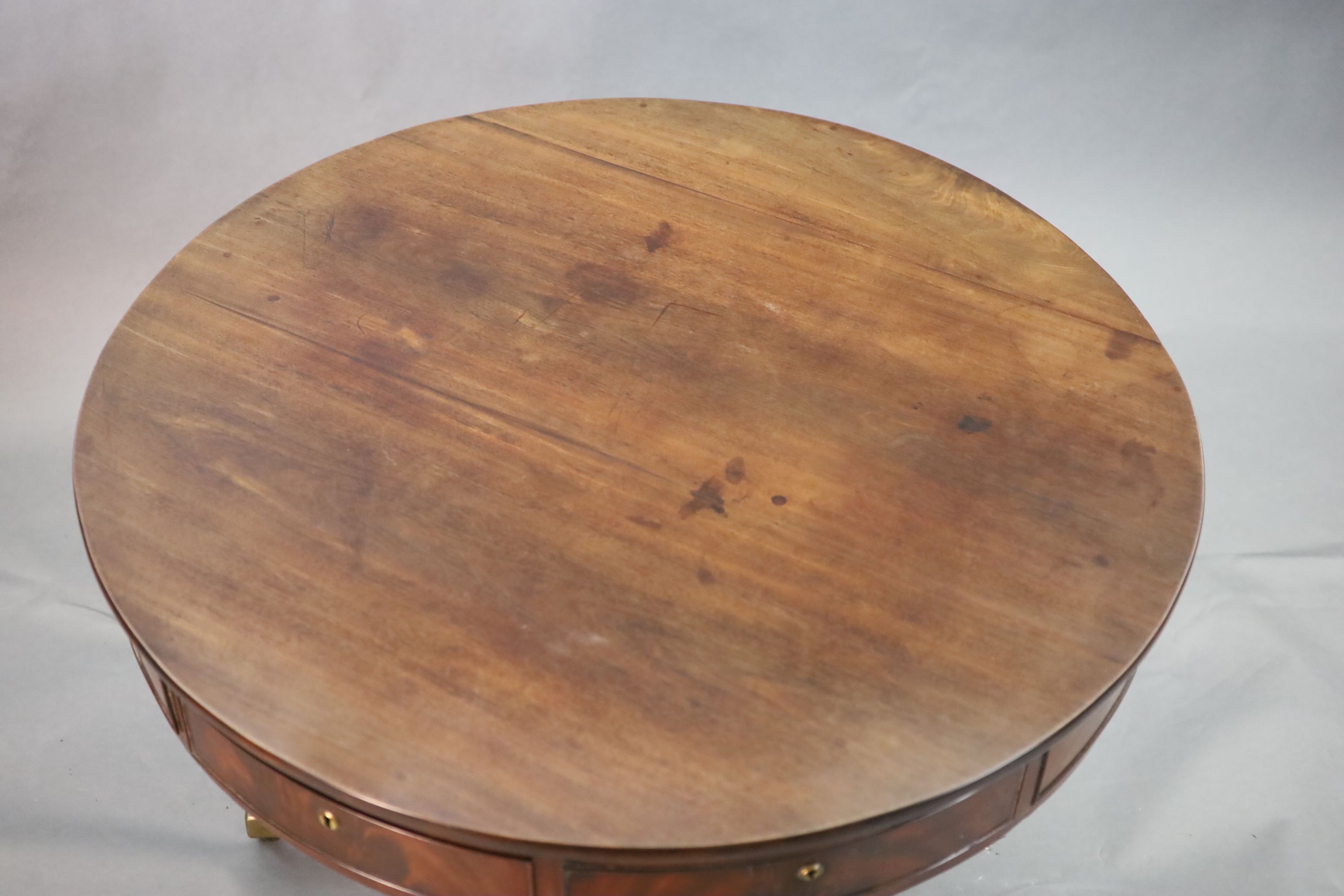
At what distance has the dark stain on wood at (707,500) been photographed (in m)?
1.29

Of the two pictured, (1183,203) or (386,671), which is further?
(1183,203)

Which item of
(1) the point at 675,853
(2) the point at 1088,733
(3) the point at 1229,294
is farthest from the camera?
(3) the point at 1229,294

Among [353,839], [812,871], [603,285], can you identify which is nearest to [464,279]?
[603,285]

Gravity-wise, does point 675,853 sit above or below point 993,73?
below

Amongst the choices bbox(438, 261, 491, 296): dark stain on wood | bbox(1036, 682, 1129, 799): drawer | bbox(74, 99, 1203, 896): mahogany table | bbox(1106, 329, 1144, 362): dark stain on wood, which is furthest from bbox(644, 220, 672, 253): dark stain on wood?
bbox(1036, 682, 1129, 799): drawer

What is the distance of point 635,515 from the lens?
1282 mm

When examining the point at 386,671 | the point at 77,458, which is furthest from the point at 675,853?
the point at 77,458

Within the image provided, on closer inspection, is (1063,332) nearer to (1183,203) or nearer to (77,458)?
(77,458)

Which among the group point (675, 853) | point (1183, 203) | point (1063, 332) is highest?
point (1183, 203)

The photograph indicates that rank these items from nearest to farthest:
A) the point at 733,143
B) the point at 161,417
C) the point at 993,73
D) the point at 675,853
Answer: the point at 675,853
the point at 161,417
the point at 733,143
the point at 993,73

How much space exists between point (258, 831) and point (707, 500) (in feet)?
2.70

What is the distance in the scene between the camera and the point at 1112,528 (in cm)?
129

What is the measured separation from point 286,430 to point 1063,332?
2.68 ft

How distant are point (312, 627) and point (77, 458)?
34 centimetres
